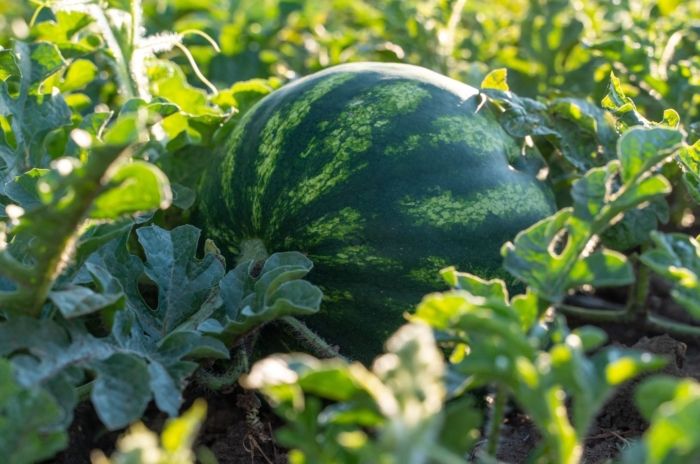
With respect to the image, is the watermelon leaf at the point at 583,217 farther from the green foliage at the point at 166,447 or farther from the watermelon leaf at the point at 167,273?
the watermelon leaf at the point at 167,273

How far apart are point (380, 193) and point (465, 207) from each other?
23 centimetres

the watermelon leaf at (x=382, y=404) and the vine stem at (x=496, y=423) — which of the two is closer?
the watermelon leaf at (x=382, y=404)

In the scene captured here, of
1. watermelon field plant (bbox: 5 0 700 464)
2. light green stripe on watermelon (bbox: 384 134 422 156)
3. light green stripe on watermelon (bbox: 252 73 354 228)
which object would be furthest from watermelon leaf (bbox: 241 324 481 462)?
light green stripe on watermelon (bbox: 252 73 354 228)

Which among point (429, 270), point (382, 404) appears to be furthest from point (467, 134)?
point (382, 404)

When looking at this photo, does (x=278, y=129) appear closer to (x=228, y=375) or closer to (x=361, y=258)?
(x=361, y=258)

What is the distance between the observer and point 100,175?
1.26 meters

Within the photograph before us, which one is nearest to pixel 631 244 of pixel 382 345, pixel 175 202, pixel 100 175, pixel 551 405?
pixel 382 345

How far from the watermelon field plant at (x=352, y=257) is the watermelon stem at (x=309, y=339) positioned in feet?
0.05

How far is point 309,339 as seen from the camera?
1897 mm

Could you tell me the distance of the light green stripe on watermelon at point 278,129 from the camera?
2125 mm

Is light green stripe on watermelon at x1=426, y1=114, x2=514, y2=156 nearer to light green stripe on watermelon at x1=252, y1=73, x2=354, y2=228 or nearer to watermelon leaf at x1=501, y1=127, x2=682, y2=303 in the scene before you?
light green stripe on watermelon at x1=252, y1=73, x2=354, y2=228

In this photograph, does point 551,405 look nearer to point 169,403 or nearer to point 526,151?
point 169,403

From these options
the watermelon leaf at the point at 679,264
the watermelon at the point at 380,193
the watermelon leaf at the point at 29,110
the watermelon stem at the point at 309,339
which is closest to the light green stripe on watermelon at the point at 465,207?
the watermelon at the point at 380,193

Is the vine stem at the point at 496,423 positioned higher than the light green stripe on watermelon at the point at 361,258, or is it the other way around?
the vine stem at the point at 496,423
